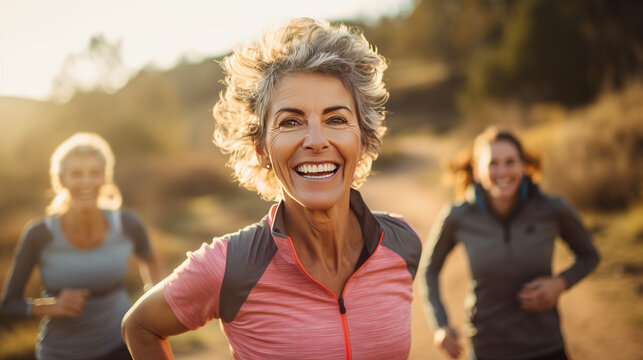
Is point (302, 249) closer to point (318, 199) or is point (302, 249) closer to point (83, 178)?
point (318, 199)

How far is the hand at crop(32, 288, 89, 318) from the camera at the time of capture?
119 inches

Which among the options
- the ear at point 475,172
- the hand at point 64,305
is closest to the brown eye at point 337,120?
the ear at point 475,172

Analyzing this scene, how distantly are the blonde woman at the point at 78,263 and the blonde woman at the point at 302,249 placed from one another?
155 centimetres

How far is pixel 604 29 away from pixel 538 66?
113 inches

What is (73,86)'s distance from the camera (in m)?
21.0

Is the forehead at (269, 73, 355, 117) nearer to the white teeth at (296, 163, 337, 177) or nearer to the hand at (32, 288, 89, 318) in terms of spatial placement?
the white teeth at (296, 163, 337, 177)

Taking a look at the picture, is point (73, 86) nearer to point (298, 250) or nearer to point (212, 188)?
point (212, 188)

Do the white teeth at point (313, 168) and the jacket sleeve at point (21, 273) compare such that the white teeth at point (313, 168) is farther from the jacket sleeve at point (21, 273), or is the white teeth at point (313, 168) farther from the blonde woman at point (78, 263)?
the jacket sleeve at point (21, 273)

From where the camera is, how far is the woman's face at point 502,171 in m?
3.17

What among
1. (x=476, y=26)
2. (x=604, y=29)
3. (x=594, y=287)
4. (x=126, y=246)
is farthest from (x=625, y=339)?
(x=476, y=26)

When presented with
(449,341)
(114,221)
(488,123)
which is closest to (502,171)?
(449,341)

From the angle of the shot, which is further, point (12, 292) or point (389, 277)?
point (12, 292)

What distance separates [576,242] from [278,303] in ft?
7.16

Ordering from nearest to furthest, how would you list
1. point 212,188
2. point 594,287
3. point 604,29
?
point 594,287 → point 604,29 → point 212,188
